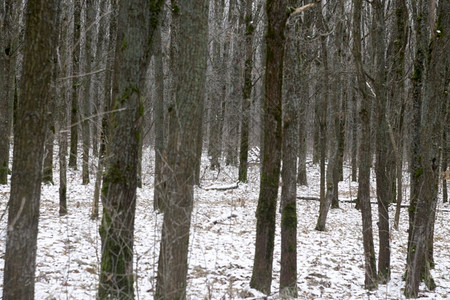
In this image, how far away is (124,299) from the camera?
427 centimetres

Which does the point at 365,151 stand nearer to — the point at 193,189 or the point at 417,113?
the point at 417,113

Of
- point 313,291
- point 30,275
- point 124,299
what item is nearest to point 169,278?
point 124,299

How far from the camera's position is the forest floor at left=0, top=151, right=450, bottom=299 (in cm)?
551

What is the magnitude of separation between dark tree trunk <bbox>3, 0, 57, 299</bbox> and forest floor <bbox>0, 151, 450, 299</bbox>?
0.41m

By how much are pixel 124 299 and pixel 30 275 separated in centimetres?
110

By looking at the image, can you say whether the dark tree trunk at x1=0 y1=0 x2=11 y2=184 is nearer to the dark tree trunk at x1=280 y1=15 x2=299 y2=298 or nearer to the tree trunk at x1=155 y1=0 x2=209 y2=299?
the dark tree trunk at x1=280 y1=15 x2=299 y2=298

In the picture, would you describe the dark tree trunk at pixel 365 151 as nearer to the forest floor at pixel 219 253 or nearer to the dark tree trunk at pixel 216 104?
the forest floor at pixel 219 253

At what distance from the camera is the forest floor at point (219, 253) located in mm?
5508

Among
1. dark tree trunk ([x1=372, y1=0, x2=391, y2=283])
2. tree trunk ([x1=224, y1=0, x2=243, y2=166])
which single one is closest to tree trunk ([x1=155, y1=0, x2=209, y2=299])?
dark tree trunk ([x1=372, y1=0, x2=391, y2=283])

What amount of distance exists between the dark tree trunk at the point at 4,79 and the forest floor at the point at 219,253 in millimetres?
1004

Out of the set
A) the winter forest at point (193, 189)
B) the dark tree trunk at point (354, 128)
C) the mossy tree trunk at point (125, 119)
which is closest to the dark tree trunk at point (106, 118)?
the winter forest at point (193, 189)

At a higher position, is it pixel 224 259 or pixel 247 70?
pixel 247 70

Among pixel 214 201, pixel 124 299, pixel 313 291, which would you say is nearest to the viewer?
pixel 124 299

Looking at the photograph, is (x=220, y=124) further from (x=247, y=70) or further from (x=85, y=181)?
(x=85, y=181)
